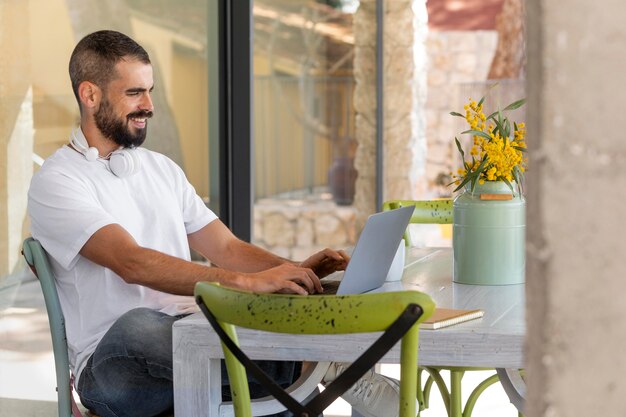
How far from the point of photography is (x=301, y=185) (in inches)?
233

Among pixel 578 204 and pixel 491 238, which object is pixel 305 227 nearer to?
pixel 491 238

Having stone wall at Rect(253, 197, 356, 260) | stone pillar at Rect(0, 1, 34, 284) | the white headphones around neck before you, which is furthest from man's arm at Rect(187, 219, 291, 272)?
stone wall at Rect(253, 197, 356, 260)

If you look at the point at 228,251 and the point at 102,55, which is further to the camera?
the point at 228,251

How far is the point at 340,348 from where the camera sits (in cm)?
173

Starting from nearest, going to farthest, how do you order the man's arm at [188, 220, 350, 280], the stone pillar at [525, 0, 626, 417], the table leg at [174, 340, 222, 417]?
the stone pillar at [525, 0, 626, 417] < the table leg at [174, 340, 222, 417] < the man's arm at [188, 220, 350, 280]

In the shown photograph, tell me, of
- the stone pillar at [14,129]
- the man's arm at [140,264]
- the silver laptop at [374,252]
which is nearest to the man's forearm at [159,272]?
the man's arm at [140,264]

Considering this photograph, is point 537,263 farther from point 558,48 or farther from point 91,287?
point 91,287

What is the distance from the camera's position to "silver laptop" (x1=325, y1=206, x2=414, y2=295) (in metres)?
1.91

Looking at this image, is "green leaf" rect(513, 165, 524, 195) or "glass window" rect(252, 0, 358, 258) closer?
"green leaf" rect(513, 165, 524, 195)

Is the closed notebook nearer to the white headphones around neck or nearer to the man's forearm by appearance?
the man's forearm

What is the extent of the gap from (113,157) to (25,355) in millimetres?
1233

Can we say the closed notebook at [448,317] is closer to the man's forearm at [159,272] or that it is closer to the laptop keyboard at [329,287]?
the laptop keyboard at [329,287]

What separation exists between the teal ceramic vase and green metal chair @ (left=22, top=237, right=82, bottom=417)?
87cm

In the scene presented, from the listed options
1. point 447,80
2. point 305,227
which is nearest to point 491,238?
point 305,227
